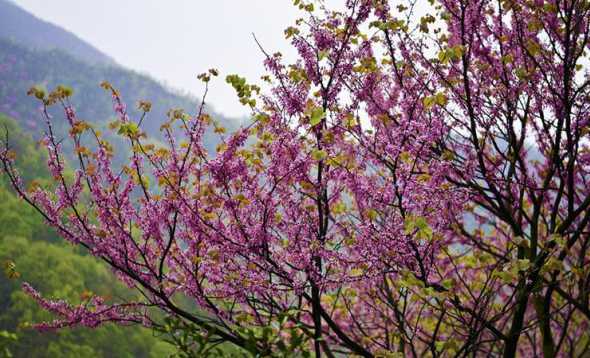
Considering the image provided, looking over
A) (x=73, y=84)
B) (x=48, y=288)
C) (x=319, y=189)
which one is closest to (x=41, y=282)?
(x=48, y=288)

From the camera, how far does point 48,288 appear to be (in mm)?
31969

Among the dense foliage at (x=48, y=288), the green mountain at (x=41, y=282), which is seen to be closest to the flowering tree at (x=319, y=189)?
the green mountain at (x=41, y=282)

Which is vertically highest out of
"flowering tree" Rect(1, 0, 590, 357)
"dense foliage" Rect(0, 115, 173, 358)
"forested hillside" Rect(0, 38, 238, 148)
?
"forested hillside" Rect(0, 38, 238, 148)

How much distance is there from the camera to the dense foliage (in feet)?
86.7

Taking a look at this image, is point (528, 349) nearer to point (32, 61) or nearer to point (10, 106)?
point (10, 106)

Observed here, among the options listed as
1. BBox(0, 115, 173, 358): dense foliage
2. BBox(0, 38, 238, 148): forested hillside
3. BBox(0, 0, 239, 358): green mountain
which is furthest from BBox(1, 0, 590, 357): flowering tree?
BBox(0, 38, 238, 148): forested hillside

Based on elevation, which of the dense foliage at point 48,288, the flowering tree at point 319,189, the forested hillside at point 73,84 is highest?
the forested hillside at point 73,84

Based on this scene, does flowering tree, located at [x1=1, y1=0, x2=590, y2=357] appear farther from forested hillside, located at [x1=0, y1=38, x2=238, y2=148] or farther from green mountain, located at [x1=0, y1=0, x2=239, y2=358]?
forested hillside, located at [x1=0, y1=38, x2=238, y2=148]

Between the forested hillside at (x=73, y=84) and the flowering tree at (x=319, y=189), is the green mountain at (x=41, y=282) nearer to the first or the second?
the flowering tree at (x=319, y=189)

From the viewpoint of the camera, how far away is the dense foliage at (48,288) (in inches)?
1041

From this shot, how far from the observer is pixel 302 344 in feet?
9.74

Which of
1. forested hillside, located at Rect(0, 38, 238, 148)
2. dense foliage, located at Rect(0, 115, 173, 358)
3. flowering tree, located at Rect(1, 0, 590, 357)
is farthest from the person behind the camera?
forested hillside, located at Rect(0, 38, 238, 148)

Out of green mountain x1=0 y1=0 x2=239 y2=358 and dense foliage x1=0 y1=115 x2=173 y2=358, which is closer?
green mountain x1=0 y1=0 x2=239 y2=358

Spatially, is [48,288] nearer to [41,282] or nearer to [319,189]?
[41,282]
